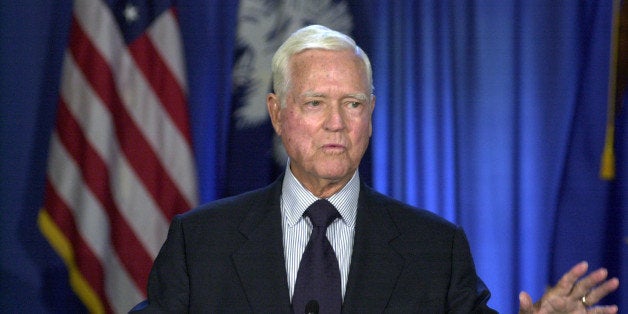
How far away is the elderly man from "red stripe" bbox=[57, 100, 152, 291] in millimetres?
1574

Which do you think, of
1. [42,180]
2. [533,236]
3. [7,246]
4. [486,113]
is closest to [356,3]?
[486,113]

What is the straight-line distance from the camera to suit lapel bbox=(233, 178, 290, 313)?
1.92m

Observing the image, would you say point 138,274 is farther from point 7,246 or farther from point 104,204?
point 7,246

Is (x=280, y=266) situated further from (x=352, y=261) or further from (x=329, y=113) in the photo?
(x=329, y=113)

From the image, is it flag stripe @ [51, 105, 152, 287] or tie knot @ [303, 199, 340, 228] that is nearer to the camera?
tie knot @ [303, 199, 340, 228]

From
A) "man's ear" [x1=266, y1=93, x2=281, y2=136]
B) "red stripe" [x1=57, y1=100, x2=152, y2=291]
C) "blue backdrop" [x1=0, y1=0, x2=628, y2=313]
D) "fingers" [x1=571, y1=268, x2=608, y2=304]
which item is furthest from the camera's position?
"blue backdrop" [x1=0, y1=0, x2=628, y2=313]

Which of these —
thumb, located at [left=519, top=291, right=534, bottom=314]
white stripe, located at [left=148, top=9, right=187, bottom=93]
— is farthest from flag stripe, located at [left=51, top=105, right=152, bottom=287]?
thumb, located at [left=519, top=291, right=534, bottom=314]

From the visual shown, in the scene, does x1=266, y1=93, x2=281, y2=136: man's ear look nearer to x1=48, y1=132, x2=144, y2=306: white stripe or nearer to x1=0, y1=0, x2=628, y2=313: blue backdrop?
x1=0, y1=0, x2=628, y2=313: blue backdrop

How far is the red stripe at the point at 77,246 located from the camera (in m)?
3.63

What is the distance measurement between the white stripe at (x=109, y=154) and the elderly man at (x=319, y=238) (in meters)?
1.57

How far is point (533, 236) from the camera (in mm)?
3793

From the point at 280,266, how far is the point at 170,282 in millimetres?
243

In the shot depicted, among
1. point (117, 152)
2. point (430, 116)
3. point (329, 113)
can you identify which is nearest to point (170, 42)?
point (117, 152)

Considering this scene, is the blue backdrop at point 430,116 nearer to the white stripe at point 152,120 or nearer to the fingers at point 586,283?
the white stripe at point 152,120
